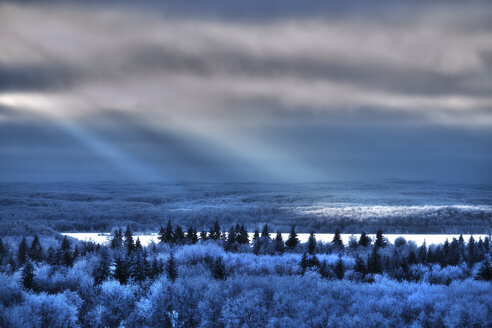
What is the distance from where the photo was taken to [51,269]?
7381 cm

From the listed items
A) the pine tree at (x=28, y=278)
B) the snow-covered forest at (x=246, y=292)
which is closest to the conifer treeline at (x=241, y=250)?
the pine tree at (x=28, y=278)

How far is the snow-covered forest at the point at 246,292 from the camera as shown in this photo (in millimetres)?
55438

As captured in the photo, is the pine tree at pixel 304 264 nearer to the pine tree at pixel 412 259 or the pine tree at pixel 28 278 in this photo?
the pine tree at pixel 412 259

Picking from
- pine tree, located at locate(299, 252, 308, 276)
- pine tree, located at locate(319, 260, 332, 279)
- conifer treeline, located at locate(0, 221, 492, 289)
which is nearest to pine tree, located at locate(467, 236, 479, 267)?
conifer treeline, located at locate(0, 221, 492, 289)

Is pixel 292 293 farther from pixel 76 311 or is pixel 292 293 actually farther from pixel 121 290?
pixel 76 311

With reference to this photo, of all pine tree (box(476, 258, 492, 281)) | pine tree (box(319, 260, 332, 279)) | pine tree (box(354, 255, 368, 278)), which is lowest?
pine tree (box(319, 260, 332, 279))

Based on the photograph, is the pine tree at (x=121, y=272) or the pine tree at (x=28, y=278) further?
the pine tree at (x=121, y=272)

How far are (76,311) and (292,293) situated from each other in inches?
1038

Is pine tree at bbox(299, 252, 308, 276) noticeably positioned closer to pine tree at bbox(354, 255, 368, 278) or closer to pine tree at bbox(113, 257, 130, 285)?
pine tree at bbox(354, 255, 368, 278)

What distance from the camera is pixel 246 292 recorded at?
63.6 meters

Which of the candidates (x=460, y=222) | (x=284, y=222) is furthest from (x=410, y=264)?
(x=460, y=222)

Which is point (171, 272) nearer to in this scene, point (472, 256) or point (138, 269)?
point (138, 269)

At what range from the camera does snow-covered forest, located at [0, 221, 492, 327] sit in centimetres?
5544

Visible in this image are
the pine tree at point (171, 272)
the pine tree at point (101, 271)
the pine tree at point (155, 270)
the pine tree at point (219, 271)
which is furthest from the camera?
the pine tree at point (219, 271)
